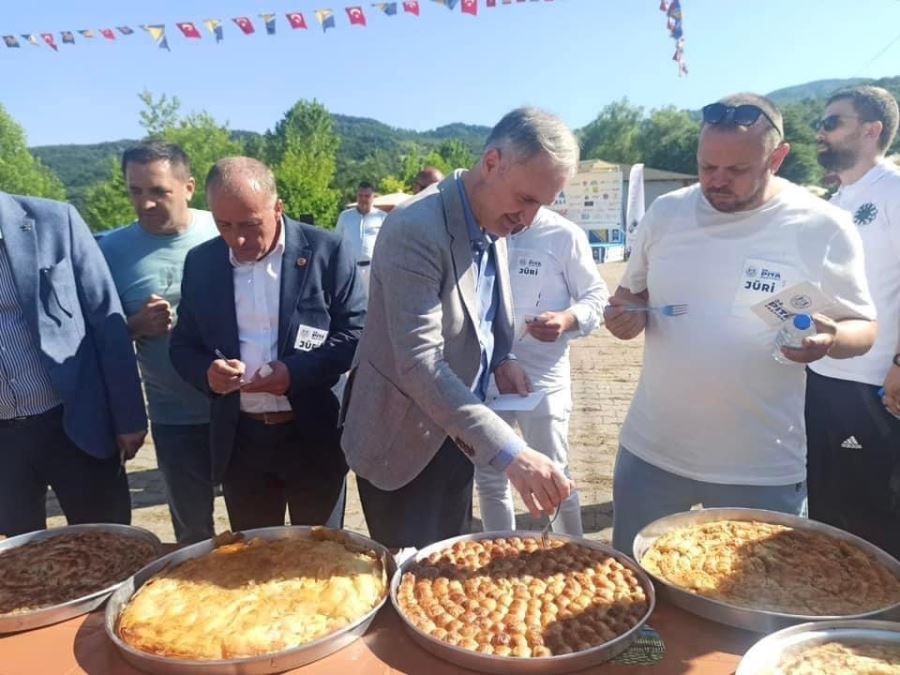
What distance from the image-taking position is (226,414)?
2443 mm

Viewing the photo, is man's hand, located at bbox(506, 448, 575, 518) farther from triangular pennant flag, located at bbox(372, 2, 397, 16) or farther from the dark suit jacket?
triangular pennant flag, located at bbox(372, 2, 397, 16)

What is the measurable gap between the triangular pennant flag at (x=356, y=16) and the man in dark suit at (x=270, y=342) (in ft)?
20.0

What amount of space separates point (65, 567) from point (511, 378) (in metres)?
1.42

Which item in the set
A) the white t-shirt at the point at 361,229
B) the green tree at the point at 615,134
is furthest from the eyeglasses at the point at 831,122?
the green tree at the point at 615,134

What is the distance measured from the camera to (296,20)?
25.9 feet

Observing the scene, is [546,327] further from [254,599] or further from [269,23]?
[269,23]

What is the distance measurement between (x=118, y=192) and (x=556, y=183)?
32289 millimetres

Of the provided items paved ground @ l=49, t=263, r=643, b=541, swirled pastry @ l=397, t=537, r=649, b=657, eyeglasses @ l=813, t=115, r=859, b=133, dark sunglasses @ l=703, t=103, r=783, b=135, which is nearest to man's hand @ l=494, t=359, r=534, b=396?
swirled pastry @ l=397, t=537, r=649, b=657

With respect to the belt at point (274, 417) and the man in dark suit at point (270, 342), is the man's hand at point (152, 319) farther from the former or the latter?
the belt at point (274, 417)

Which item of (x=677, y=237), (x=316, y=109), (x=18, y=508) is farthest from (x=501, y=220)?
(x=316, y=109)

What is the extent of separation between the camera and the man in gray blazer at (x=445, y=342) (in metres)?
1.66

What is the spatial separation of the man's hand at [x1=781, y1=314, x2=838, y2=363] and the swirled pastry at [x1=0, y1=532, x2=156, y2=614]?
1886 mm

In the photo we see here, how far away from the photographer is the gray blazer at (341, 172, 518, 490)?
1.69 m

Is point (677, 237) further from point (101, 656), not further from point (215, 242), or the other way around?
point (101, 656)
